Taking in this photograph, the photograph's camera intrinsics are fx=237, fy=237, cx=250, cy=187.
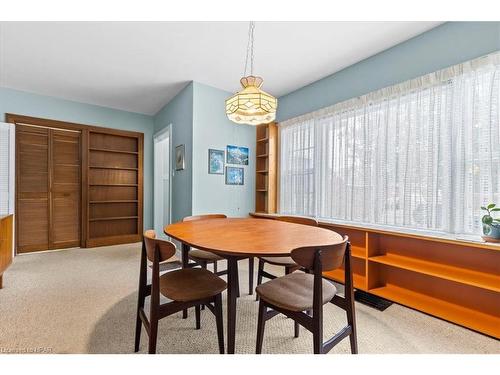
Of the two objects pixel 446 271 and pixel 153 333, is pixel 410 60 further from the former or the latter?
pixel 153 333

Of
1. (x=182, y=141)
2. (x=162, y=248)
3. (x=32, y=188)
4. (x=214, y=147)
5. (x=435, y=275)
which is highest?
(x=182, y=141)

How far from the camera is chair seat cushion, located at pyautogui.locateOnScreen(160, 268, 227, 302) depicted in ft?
4.53

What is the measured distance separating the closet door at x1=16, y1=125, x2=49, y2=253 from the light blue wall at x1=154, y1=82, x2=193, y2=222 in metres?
2.15

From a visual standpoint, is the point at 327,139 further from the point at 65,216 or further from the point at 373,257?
the point at 65,216

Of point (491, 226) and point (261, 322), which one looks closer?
point (261, 322)

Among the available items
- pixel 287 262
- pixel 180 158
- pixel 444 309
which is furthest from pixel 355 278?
pixel 180 158

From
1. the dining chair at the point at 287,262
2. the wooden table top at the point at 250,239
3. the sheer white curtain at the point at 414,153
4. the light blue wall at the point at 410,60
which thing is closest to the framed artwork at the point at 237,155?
the sheer white curtain at the point at 414,153

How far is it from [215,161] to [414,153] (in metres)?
2.47

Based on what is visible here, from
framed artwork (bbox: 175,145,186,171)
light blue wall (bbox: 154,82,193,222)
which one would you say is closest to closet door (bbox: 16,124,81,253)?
light blue wall (bbox: 154,82,193,222)

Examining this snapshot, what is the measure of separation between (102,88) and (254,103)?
3112 mm

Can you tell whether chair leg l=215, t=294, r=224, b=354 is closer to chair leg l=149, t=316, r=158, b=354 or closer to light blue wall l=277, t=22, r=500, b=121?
chair leg l=149, t=316, r=158, b=354

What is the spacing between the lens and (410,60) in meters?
2.34

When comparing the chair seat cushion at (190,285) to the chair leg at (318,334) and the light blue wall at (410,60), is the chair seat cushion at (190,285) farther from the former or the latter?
the light blue wall at (410,60)
